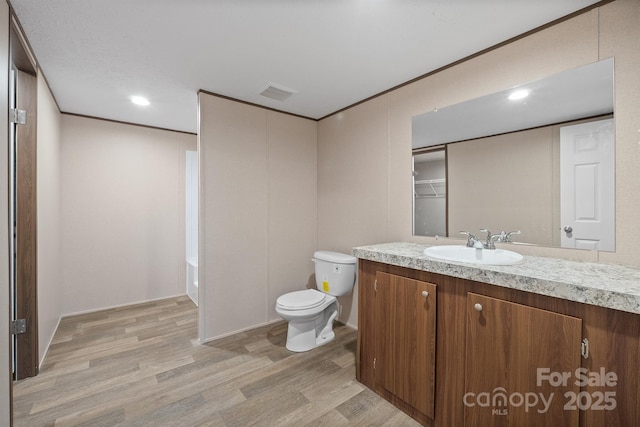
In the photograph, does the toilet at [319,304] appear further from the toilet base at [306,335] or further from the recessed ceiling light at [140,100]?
the recessed ceiling light at [140,100]

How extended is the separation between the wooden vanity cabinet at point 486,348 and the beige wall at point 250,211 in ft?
4.29

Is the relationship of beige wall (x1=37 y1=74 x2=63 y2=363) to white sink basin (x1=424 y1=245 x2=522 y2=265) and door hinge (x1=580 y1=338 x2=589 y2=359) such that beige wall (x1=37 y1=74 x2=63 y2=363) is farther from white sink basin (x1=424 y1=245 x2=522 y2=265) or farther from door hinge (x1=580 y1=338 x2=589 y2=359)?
door hinge (x1=580 y1=338 x2=589 y2=359)

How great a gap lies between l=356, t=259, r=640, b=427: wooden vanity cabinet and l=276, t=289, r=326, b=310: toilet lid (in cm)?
56

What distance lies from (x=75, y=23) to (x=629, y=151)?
9.88 ft

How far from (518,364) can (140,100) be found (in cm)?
349

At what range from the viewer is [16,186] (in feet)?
6.28

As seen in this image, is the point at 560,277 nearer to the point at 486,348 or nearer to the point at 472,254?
the point at 486,348

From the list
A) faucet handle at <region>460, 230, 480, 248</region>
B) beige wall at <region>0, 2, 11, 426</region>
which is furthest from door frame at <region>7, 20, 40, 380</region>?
faucet handle at <region>460, 230, 480, 248</region>

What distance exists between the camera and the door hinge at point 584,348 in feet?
3.41

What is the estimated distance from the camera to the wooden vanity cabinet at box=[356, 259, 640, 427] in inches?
39.3

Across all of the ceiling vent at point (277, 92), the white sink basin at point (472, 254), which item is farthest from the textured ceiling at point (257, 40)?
the white sink basin at point (472, 254)

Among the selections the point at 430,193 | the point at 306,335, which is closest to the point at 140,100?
the point at 306,335

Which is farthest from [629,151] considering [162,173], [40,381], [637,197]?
[162,173]

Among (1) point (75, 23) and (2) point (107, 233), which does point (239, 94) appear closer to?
(1) point (75, 23)
